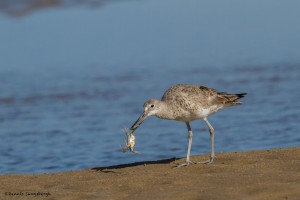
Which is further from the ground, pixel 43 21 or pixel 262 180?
pixel 43 21

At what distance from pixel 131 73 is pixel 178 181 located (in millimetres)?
8448

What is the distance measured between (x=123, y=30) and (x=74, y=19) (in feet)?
8.35

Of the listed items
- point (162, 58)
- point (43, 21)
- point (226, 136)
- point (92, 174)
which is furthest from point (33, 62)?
point (92, 174)

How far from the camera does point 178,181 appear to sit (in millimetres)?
7980

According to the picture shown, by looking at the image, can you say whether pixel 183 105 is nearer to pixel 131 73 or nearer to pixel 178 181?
pixel 178 181

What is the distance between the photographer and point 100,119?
44.0ft

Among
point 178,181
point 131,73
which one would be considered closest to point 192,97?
point 178,181

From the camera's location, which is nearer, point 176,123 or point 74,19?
point 176,123

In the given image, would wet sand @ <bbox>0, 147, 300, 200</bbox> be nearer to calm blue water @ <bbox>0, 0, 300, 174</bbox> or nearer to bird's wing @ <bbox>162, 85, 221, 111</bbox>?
bird's wing @ <bbox>162, 85, 221, 111</bbox>

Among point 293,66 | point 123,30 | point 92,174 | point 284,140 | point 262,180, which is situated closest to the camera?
point 262,180

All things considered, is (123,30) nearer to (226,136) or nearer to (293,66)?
(293,66)

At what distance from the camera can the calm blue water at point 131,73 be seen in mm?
11609

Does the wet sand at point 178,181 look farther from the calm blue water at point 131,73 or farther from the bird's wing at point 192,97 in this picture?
the calm blue water at point 131,73

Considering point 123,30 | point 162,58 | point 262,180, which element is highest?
point 123,30
